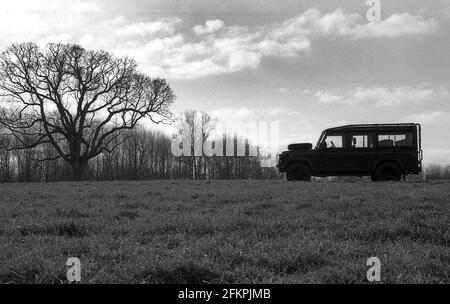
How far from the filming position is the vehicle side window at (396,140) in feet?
63.4

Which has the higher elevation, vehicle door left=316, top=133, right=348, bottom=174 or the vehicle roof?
the vehicle roof

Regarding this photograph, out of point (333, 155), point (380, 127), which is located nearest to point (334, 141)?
point (333, 155)

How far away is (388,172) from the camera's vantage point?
63.3 feet

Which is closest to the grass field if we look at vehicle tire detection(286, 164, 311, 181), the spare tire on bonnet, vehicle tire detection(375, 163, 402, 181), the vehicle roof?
vehicle tire detection(375, 163, 402, 181)

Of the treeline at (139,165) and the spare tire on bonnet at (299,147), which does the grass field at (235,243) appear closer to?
the spare tire on bonnet at (299,147)

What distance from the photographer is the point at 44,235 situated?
621 centimetres

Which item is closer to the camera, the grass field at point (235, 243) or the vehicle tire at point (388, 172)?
the grass field at point (235, 243)

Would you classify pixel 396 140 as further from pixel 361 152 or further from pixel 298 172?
pixel 298 172

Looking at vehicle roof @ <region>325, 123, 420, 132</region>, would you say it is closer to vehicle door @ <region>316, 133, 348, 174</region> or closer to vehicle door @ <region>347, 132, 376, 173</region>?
vehicle door @ <region>347, 132, 376, 173</region>

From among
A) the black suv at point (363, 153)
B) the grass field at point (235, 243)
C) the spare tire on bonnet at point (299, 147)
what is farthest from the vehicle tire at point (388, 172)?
the grass field at point (235, 243)

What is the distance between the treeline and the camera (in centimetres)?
5200

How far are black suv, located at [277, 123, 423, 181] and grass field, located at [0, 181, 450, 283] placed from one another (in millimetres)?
10634
